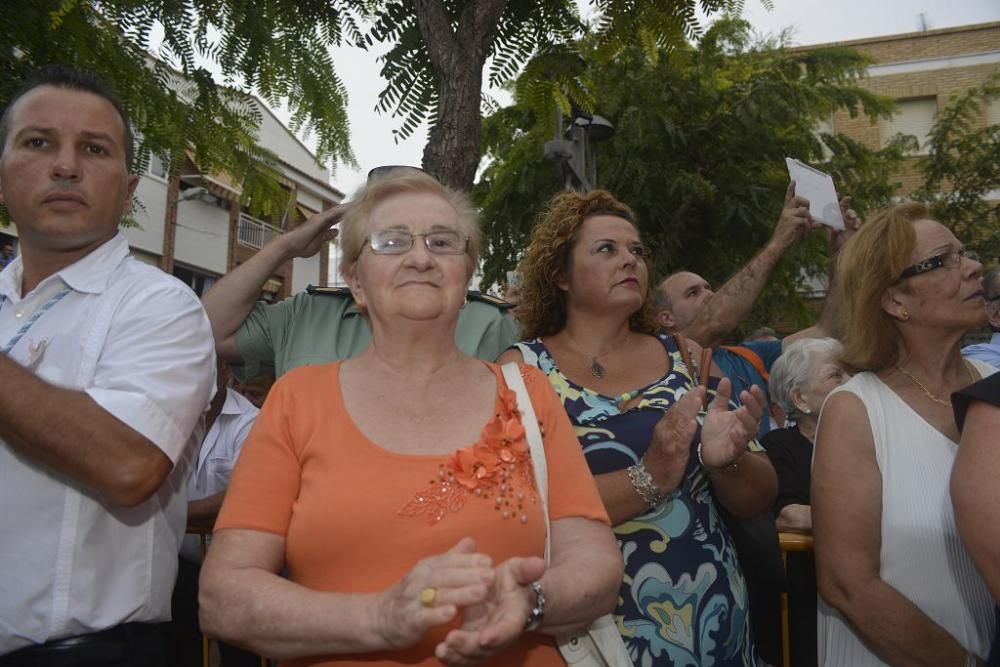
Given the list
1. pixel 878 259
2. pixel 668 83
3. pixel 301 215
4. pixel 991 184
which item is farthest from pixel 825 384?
pixel 991 184

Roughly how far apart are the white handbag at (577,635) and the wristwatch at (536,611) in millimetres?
228

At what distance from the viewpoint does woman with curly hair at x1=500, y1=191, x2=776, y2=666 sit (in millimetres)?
2520

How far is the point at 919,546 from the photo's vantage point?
2453 millimetres

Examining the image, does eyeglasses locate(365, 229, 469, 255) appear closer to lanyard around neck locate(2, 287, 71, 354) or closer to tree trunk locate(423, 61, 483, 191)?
lanyard around neck locate(2, 287, 71, 354)

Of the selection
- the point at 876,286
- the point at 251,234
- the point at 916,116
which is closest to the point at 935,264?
the point at 876,286

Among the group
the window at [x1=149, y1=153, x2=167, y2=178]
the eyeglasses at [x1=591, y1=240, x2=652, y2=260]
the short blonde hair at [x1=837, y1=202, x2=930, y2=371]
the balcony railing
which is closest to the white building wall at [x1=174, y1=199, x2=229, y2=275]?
the balcony railing

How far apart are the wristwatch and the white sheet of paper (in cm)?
303

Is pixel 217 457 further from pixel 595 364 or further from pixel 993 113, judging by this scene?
pixel 993 113

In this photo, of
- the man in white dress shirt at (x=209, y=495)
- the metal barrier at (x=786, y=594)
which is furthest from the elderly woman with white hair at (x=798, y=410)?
the man in white dress shirt at (x=209, y=495)

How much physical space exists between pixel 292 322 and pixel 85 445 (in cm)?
121

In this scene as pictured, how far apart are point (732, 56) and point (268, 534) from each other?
12.7 meters

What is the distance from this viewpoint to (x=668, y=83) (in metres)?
10.4

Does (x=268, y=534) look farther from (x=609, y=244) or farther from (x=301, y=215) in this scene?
(x=301, y=215)

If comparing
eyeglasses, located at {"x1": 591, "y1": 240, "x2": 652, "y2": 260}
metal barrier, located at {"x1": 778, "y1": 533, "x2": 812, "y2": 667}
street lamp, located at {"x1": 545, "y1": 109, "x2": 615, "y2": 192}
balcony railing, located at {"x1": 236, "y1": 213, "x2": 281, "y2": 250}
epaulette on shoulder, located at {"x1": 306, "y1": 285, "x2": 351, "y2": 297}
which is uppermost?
balcony railing, located at {"x1": 236, "y1": 213, "x2": 281, "y2": 250}
